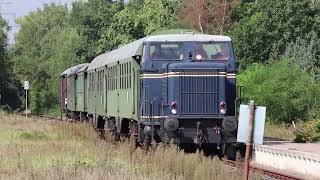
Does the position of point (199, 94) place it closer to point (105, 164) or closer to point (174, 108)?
point (174, 108)

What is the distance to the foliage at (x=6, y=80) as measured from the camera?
2817 inches

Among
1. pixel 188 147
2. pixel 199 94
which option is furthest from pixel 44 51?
pixel 199 94

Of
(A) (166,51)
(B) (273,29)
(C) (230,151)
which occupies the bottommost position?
(C) (230,151)

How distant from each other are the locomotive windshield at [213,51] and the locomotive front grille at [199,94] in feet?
3.03

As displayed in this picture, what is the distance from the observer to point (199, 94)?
59.7 ft

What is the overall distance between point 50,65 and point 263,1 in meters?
53.9

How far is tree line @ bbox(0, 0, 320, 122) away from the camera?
35469mm

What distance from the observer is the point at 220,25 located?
57438mm

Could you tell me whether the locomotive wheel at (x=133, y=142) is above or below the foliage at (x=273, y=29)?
below

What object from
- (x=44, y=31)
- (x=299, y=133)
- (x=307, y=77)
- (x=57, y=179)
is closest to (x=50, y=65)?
(x=44, y=31)

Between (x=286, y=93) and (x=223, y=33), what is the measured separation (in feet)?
74.4

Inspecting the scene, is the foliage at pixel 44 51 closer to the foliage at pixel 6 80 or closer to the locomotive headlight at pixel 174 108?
the foliage at pixel 6 80

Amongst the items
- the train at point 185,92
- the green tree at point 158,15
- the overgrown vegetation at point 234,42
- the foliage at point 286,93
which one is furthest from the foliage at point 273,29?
the train at point 185,92

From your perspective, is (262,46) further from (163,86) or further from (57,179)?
(57,179)
